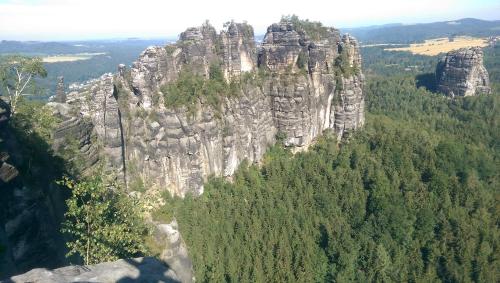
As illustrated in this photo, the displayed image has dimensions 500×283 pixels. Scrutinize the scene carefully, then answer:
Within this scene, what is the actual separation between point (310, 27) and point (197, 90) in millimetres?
23579

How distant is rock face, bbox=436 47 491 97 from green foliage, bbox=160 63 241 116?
57749 millimetres

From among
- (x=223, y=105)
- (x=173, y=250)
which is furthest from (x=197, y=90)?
(x=173, y=250)

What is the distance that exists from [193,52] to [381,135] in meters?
29.6

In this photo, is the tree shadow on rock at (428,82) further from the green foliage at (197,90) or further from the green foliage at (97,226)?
the green foliage at (97,226)

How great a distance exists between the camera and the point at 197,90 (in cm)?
4603

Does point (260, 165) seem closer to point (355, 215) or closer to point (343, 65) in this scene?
point (355, 215)

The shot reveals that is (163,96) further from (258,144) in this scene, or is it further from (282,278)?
(282,278)

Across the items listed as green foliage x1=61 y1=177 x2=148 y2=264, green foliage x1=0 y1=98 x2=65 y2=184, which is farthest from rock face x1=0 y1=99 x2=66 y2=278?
green foliage x1=61 y1=177 x2=148 y2=264

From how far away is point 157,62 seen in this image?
43.1 metres

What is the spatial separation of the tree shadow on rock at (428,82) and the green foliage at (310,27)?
48.0m

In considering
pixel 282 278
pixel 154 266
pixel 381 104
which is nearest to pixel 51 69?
pixel 381 104

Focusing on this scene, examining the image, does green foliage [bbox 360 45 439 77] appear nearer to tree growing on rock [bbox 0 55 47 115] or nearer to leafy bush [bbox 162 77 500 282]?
leafy bush [bbox 162 77 500 282]

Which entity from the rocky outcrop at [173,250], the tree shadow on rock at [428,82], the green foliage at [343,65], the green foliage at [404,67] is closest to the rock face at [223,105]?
the green foliage at [343,65]

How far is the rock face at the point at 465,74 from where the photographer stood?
274ft
